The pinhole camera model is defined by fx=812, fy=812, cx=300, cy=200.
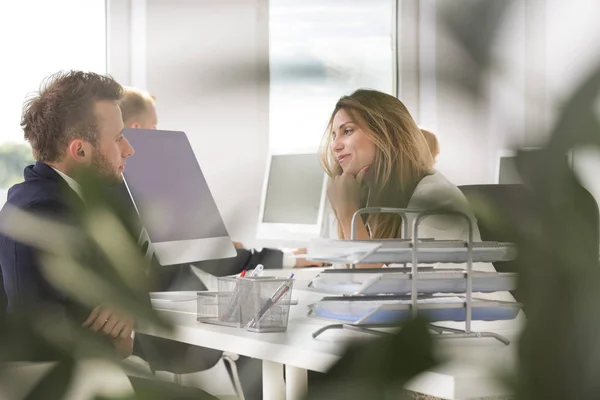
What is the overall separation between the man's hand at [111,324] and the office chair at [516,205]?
0.06 m

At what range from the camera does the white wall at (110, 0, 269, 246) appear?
121mm

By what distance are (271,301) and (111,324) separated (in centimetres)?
110

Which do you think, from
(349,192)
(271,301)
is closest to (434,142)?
(349,192)

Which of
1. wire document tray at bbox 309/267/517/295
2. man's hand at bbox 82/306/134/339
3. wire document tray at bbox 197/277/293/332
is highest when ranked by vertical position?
man's hand at bbox 82/306/134/339

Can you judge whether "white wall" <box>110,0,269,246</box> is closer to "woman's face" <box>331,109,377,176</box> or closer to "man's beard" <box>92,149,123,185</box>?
"man's beard" <box>92,149,123,185</box>

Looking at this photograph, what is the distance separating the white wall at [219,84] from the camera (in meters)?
0.12

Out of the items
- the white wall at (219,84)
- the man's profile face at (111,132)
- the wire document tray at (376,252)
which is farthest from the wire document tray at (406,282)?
the white wall at (219,84)

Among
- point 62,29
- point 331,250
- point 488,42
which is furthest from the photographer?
point 331,250

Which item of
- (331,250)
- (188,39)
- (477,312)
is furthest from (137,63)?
(477,312)

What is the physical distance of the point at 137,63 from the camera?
0.16 m

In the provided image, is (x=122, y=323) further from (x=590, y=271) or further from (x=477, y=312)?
(x=477, y=312)

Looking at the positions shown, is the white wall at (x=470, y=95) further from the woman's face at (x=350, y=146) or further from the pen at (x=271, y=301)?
the pen at (x=271, y=301)

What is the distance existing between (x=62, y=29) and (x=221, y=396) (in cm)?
11

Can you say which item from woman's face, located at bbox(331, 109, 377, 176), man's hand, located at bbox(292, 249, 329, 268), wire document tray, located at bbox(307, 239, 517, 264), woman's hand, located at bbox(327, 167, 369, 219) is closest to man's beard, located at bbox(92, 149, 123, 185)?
woman's face, located at bbox(331, 109, 377, 176)
